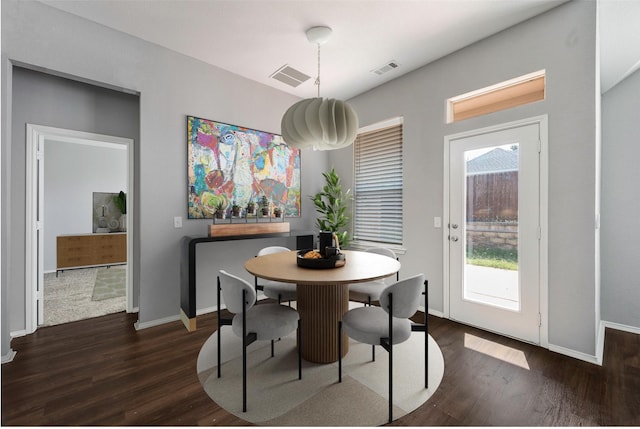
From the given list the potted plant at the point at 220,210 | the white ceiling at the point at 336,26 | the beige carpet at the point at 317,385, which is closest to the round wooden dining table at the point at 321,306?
the beige carpet at the point at 317,385

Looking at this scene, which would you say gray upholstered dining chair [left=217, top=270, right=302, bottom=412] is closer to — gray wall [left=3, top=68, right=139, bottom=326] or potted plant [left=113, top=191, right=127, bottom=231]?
gray wall [left=3, top=68, right=139, bottom=326]

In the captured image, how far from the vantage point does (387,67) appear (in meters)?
3.36

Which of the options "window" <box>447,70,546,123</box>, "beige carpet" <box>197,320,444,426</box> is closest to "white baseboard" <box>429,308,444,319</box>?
"beige carpet" <box>197,320,444,426</box>

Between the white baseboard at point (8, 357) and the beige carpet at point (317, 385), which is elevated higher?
the white baseboard at point (8, 357)

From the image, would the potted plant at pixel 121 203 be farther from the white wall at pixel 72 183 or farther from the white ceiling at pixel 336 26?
the white ceiling at pixel 336 26

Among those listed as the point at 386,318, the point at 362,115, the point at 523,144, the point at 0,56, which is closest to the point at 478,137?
the point at 523,144

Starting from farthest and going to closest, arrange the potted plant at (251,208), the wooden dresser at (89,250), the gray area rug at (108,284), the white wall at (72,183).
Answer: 1. the white wall at (72,183)
2. the wooden dresser at (89,250)
3. the gray area rug at (108,284)
4. the potted plant at (251,208)

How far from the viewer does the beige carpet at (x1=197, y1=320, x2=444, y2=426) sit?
5.36 ft

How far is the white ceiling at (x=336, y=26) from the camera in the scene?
7.70 ft

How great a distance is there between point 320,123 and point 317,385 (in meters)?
1.91

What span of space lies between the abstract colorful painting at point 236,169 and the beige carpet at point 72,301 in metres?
1.69

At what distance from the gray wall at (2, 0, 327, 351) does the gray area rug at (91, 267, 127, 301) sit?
1174mm

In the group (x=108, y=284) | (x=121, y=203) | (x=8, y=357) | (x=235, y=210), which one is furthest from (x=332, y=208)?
(x=121, y=203)

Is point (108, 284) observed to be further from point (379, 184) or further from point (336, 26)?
point (336, 26)
